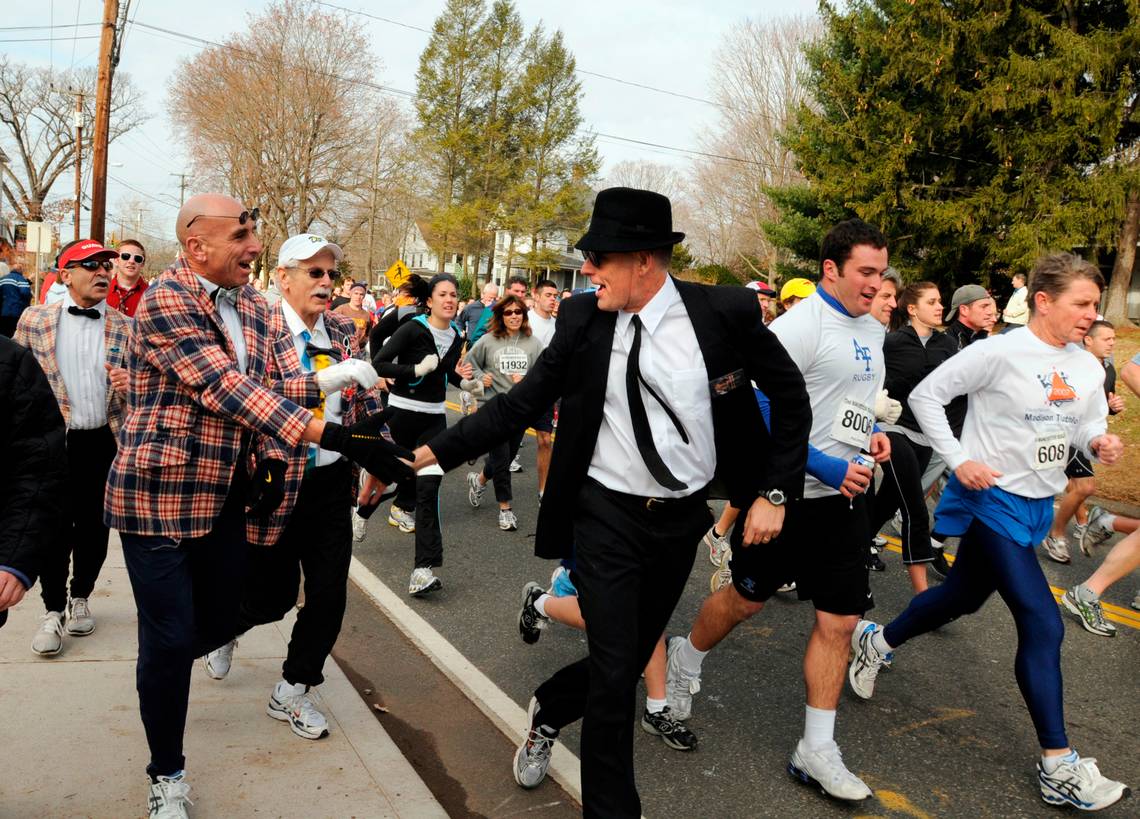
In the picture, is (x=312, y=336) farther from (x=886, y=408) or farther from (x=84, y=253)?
(x=886, y=408)

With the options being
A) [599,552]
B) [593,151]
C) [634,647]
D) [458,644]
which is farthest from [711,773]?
[593,151]

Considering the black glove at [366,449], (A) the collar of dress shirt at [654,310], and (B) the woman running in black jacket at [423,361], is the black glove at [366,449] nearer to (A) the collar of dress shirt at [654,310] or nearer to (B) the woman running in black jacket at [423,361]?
(A) the collar of dress shirt at [654,310]

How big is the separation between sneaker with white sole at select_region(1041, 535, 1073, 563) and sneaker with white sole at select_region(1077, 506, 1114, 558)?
410 mm

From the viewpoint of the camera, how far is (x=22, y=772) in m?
3.25

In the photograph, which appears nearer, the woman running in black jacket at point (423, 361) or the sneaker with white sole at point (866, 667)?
the sneaker with white sole at point (866, 667)

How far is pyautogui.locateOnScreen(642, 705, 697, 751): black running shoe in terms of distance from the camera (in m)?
3.88

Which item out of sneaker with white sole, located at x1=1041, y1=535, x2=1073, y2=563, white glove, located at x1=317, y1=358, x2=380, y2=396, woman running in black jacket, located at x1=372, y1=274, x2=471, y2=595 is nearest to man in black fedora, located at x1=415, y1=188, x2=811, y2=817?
white glove, located at x1=317, y1=358, x2=380, y2=396

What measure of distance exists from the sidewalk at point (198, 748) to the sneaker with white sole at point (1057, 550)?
5.82 metres

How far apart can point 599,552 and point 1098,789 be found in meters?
2.17

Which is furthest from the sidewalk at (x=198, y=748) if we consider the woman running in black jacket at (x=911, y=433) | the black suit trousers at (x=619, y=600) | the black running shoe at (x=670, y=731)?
the woman running in black jacket at (x=911, y=433)

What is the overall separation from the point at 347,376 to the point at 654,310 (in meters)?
1.07

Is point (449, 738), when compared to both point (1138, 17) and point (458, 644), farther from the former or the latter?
point (1138, 17)

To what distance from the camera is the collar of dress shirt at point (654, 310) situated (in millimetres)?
2986

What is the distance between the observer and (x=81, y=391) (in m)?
4.63
